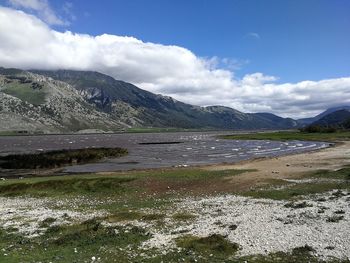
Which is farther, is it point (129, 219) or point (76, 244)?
point (129, 219)

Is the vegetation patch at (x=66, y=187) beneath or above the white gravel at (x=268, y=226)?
beneath

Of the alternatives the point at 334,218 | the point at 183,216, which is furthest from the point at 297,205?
the point at 183,216

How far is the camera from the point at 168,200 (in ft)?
136

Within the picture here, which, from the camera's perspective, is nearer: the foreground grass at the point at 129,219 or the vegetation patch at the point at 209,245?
the foreground grass at the point at 129,219

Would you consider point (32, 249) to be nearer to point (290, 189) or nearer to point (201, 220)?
point (201, 220)

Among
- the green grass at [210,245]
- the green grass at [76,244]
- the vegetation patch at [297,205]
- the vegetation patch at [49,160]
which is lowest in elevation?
the vegetation patch at [49,160]

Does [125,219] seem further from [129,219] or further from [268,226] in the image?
[268,226]

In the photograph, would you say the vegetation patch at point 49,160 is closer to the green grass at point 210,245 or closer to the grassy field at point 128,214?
the grassy field at point 128,214

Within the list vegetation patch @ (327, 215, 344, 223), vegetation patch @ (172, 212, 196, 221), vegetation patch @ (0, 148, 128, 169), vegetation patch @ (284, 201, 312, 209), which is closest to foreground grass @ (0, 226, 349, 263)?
vegetation patch @ (172, 212, 196, 221)

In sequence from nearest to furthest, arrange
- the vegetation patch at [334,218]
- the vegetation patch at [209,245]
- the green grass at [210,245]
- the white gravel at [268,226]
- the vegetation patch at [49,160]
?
the green grass at [210,245] → the vegetation patch at [209,245] → the white gravel at [268,226] → the vegetation patch at [334,218] → the vegetation patch at [49,160]

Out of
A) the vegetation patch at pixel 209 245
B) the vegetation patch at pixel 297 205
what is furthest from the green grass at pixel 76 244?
the vegetation patch at pixel 297 205

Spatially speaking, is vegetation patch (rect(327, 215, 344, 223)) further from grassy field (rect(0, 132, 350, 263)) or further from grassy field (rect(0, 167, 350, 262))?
grassy field (rect(0, 167, 350, 262))

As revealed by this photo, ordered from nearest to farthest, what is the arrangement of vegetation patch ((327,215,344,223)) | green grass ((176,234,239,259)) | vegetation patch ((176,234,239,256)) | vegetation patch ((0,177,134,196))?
green grass ((176,234,239,259)) → vegetation patch ((176,234,239,256)) → vegetation patch ((327,215,344,223)) → vegetation patch ((0,177,134,196))

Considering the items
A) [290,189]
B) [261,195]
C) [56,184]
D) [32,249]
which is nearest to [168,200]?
[261,195]
